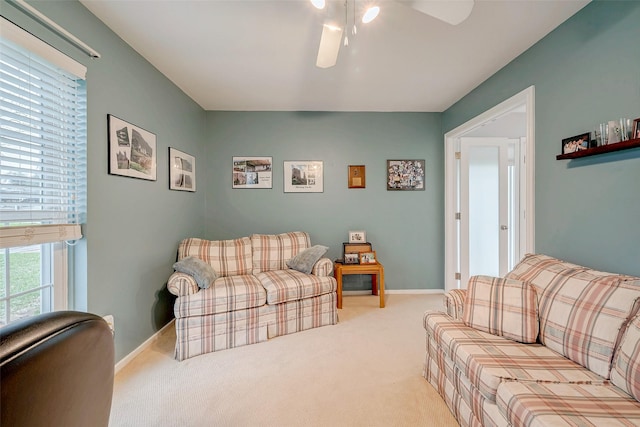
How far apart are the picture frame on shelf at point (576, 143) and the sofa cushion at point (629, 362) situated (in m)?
1.11

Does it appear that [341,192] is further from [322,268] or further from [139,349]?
[139,349]

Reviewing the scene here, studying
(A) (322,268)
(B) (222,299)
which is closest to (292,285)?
(A) (322,268)

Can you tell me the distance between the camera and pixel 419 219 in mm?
3895

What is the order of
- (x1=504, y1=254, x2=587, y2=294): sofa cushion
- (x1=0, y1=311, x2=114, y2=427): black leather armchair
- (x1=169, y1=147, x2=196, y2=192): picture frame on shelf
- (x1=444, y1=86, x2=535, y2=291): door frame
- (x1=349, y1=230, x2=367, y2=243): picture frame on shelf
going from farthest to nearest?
(x1=349, y1=230, x2=367, y2=243): picture frame on shelf → (x1=169, y1=147, x2=196, y2=192): picture frame on shelf → (x1=444, y1=86, x2=535, y2=291): door frame → (x1=504, y1=254, x2=587, y2=294): sofa cushion → (x1=0, y1=311, x2=114, y2=427): black leather armchair

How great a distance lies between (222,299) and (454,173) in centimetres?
327

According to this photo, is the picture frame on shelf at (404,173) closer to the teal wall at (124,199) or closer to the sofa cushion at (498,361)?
the sofa cushion at (498,361)

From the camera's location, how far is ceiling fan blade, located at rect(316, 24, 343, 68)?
153 cm

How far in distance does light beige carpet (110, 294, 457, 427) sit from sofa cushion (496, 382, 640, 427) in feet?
1.93

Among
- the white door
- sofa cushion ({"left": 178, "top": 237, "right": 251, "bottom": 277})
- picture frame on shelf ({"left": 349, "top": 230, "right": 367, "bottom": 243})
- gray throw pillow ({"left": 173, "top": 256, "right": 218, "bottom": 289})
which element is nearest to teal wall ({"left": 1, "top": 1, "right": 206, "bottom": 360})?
sofa cushion ({"left": 178, "top": 237, "right": 251, "bottom": 277})

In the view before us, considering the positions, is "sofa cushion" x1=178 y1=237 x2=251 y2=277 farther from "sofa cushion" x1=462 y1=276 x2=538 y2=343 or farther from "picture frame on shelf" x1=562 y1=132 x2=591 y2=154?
"picture frame on shelf" x1=562 y1=132 x2=591 y2=154

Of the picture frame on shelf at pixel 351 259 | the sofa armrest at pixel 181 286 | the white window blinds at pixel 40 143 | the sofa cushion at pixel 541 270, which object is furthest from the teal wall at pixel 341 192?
the white window blinds at pixel 40 143

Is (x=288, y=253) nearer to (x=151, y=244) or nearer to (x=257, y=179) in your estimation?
(x=257, y=179)

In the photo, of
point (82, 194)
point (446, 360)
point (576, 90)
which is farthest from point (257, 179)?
point (576, 90)

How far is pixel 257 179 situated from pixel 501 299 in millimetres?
3057
